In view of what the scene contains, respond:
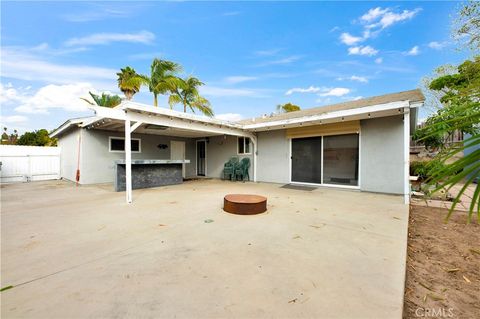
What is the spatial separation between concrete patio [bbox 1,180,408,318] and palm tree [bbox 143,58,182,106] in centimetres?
830

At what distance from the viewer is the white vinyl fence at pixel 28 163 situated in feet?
30.1

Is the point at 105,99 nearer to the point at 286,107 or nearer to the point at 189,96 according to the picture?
the point at 189,96

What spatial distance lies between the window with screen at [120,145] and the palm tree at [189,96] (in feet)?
10.9

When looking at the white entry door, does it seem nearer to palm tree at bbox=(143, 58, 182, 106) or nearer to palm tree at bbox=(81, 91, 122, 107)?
palm tree at bbox=(143, 58, 182, 106)

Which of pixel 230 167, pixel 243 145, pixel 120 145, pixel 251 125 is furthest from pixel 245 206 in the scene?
pixel 120 145

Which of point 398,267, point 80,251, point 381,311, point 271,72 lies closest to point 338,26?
point 271,72

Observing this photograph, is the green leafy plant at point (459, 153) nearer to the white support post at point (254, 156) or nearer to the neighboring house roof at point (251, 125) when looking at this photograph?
the neighboring house roof at point (251, 125)

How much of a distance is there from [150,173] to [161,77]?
6144 mm

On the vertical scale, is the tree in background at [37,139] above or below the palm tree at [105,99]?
below

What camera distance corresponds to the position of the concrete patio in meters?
1.65

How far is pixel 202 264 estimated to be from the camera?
2240mm

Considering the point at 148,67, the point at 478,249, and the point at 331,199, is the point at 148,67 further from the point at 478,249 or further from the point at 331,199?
the point at 478,249

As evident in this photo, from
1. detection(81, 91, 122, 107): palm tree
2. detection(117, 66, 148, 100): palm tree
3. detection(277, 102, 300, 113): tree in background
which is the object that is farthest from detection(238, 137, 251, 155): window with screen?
detection(277, 102, 300, 113): tree in background

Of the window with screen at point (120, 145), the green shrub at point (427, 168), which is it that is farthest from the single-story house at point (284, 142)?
the green shrub at point (427, 168)
